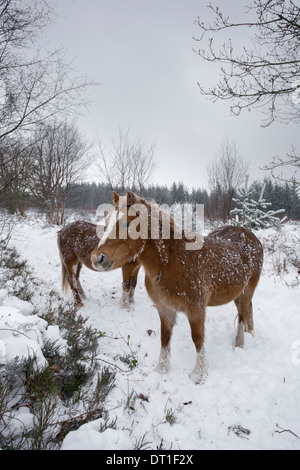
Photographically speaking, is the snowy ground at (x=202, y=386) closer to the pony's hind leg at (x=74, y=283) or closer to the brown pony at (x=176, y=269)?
the brown pony at (x=176, y=269)

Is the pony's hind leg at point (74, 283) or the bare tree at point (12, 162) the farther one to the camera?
the pony's hind leg at point (74, 283)

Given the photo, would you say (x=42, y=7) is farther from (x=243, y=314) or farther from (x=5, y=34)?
(x=243, y=314)

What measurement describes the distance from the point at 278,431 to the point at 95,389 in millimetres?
1704

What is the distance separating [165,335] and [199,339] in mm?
472

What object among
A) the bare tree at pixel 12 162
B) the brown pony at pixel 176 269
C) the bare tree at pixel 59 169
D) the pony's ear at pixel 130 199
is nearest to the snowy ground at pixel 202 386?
the brown pony at pixel 176 269

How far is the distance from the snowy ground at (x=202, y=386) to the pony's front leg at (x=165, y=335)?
11cm

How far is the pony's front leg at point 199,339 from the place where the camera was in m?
2.64

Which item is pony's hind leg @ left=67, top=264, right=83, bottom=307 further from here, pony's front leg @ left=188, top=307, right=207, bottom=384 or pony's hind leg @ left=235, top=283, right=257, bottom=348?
pony's hind leg @ left=235, top=283, right=257, bottom=348

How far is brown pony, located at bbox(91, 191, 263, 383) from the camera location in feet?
7.77

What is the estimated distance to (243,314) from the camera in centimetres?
347

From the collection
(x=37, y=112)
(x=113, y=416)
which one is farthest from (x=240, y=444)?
(x=37, y=112)

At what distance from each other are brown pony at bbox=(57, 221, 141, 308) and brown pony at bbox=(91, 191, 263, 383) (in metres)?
2.40

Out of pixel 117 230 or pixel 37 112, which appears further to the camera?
pixel 37 112

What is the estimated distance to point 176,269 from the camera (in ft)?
8.25
